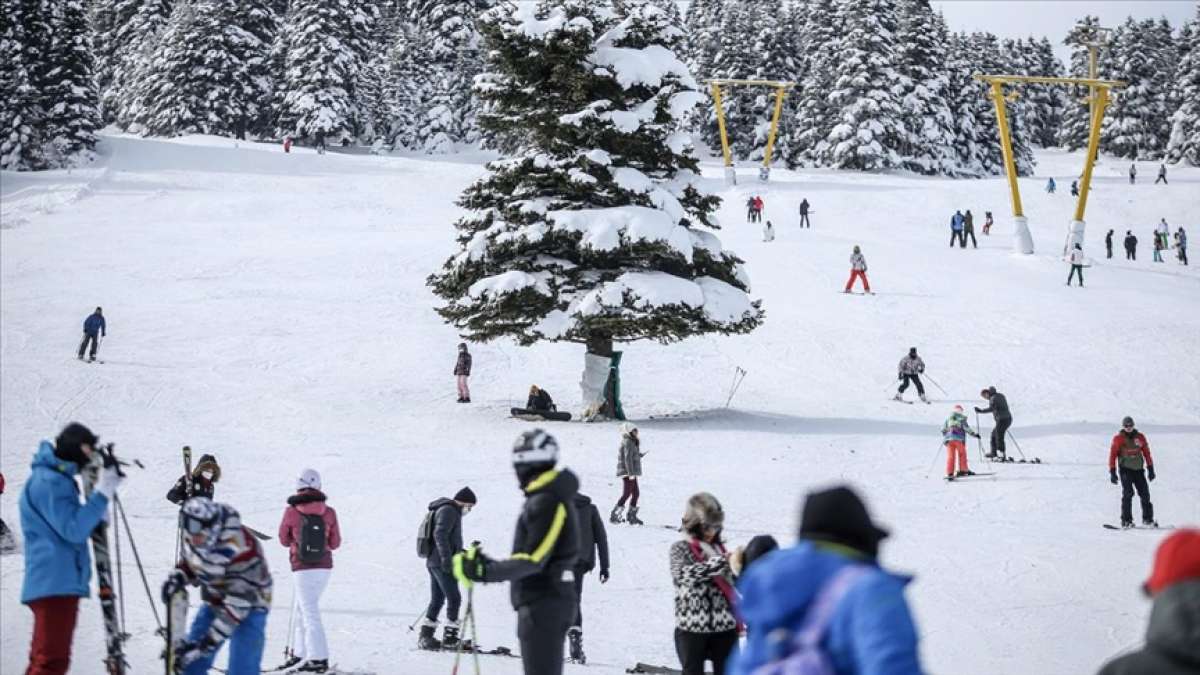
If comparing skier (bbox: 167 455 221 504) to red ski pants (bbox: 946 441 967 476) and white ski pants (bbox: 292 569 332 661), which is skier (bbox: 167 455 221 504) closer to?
white ski pants (bbox: 292 569 332 661)

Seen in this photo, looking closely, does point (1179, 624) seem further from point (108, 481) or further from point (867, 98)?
point (867, 98)

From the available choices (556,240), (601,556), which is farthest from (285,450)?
(601,556)

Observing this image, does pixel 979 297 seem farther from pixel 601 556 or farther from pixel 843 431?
pixel 601 556

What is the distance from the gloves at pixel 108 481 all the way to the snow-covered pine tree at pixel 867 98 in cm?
6886

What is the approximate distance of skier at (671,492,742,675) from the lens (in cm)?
643

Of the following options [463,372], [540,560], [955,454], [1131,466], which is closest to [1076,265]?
[955,454]

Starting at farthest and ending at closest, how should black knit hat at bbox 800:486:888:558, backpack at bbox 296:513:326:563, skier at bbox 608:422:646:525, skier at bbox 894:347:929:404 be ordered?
skier at bbox 894:347:929:404, skier at bbox 608:422:646:525, backpack at bbox 296:513:326:563, black knit hat at bbox 800:486:888:558

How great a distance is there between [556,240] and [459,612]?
593 inches

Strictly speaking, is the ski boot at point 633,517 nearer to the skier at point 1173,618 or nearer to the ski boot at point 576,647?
the ski boot at point 576,647

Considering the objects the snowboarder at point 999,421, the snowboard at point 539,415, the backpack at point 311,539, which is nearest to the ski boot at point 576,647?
the backpack at point 311,539

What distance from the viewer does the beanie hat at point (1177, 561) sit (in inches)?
130

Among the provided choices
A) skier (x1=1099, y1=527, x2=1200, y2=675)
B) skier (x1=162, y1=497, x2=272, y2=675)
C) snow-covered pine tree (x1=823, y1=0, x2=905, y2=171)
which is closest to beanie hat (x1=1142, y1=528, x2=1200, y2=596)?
skier (x1=1099, y1=527, x2=1200, y2=675)

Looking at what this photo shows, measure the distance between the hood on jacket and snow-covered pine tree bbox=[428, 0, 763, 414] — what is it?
67.3 ft

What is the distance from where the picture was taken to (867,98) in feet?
238
